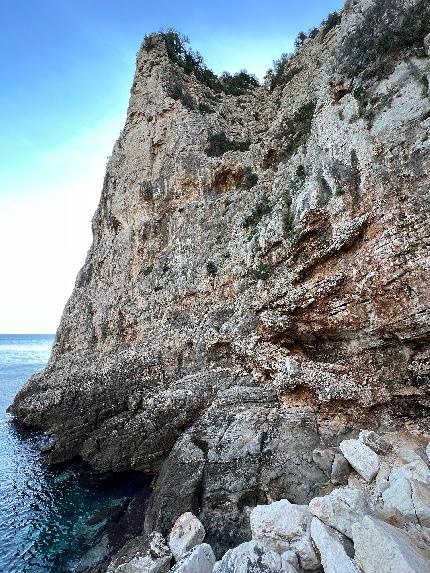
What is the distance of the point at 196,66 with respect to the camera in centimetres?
3088

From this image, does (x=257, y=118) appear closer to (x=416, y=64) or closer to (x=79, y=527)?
(x=416, y=64)

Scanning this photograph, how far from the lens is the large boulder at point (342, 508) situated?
6.88 meters

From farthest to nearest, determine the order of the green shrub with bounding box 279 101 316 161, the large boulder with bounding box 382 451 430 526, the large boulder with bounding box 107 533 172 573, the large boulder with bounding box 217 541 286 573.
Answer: the green shrub with bounding box 279 101 316 161 → the large boulder with bounding box 107 533 172 573 → the large boulder with bounding box 382 451 430 526 → the large boulder with bounding box 217 541 286 573

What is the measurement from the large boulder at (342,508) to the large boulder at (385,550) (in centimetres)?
55

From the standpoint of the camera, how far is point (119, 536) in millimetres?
11570

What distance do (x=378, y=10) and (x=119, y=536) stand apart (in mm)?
21975

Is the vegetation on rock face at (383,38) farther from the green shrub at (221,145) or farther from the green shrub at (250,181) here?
the green shrub at (221,145)

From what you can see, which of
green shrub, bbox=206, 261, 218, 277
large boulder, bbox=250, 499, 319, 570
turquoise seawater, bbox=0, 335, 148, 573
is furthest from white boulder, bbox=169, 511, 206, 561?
green shrub, bbox=206, 261, 218, 277

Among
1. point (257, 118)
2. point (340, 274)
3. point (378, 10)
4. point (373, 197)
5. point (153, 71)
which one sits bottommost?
point (340, 274)

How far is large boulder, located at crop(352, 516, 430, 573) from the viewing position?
17.6 ft

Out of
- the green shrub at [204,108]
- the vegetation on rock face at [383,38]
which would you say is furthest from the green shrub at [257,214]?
the green shrub at [204,108]

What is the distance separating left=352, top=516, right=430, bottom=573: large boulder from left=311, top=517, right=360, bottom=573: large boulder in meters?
0.21

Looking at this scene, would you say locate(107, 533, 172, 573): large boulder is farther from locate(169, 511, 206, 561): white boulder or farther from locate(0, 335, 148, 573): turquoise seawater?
locate(0, 335, 148, 573): turquoise seawater

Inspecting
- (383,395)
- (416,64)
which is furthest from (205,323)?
(416,64)
